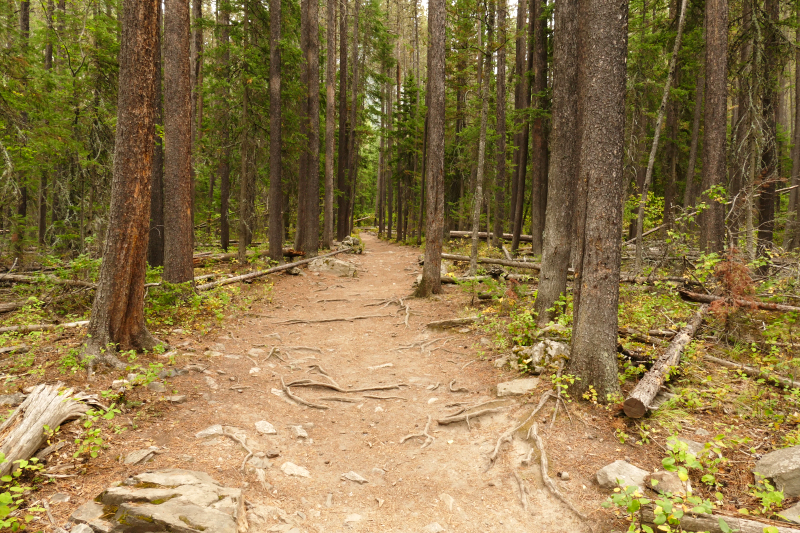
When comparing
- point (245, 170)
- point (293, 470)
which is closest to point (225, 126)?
point (245, 170)

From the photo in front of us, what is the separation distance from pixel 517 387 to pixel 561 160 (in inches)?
168

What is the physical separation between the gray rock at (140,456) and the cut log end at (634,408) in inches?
213

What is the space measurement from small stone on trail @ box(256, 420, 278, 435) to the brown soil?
73 millimetres

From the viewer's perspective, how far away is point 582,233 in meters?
5.55

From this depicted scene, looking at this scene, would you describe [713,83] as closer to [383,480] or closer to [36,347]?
[383,480]

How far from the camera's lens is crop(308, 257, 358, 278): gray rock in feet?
54.0

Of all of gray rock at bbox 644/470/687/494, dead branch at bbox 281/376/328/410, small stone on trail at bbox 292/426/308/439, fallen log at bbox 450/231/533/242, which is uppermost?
fallen log at bbox 450/231/533/242

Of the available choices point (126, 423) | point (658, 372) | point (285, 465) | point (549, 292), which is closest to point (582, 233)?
point (658, 372)

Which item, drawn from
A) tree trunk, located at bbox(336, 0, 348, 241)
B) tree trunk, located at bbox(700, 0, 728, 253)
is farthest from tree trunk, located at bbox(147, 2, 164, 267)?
tree trunk, located at bbox(700, 0, 728, 253)

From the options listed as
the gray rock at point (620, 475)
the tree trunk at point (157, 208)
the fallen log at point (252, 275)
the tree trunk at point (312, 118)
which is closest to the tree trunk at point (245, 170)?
the fallen log at point (252, 275)

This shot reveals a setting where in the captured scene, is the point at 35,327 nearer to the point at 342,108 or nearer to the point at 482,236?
the point at 342,108

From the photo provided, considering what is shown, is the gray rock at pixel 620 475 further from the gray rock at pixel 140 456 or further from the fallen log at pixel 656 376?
the gray rock at pixel 140 456

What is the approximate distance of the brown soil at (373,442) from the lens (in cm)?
403

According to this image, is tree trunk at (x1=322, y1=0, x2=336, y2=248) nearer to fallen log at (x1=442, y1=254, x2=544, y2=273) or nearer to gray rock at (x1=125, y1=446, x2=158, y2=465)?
fallen log at (x1=442, y1=254, x2=544, y2=273)
